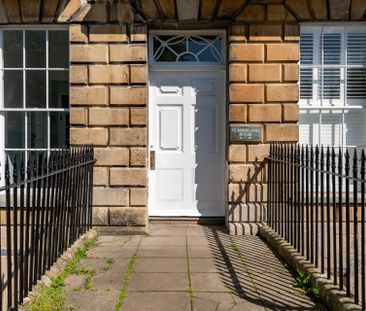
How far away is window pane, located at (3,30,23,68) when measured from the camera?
7.53 m

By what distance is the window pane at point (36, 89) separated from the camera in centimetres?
758

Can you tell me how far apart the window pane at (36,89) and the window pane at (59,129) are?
0.29 meters

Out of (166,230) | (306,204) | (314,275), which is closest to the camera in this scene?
(314,275)

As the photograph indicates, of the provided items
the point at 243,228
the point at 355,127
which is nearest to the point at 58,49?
the point at 243,228

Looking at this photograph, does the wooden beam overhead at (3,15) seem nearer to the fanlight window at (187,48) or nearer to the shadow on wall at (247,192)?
the fanlight window at (187,48)

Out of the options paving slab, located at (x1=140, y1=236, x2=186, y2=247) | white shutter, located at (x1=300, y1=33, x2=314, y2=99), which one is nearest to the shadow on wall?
paving slab, located at (x1=140, y1=236, x2=186, y2=247)

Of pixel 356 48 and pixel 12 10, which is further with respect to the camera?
pixel 356 48

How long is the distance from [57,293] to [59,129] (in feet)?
12.3

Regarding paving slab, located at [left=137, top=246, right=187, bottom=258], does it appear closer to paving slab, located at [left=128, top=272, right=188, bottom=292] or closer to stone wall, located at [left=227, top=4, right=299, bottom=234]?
paving slab, located at [left=128, top=272, right=188, bottom=292]

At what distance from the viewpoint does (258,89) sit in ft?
23.7

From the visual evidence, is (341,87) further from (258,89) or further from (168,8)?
(168,8)

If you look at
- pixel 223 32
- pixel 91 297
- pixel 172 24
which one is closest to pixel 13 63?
pixel 172 24

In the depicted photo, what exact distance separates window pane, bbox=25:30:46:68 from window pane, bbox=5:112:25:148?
0.86m

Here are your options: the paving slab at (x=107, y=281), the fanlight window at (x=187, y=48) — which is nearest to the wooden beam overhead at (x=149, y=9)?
the fanlight window at (x=187, y=48)
